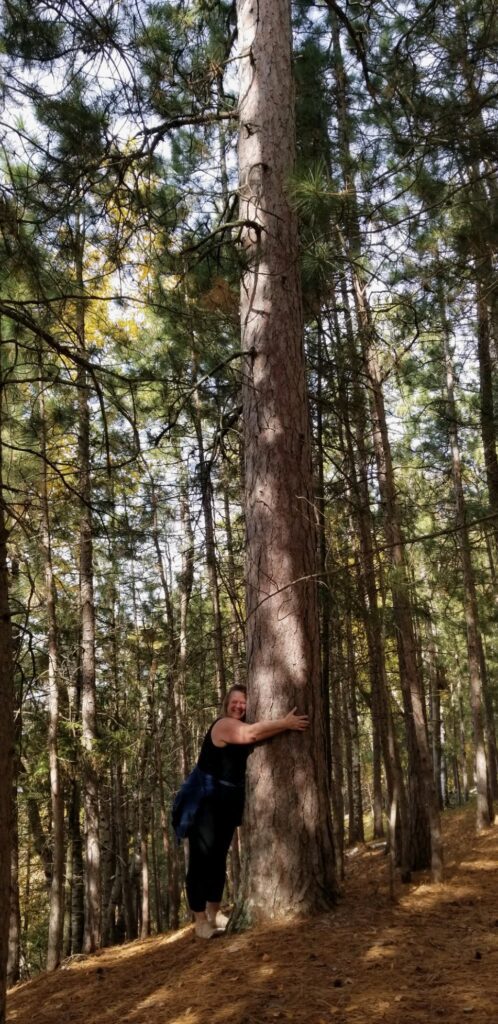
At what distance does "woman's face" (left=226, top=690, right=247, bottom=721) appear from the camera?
5.25m

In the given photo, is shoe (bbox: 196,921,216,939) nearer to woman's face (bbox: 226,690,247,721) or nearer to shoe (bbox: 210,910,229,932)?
shoe (bbox: 210,910,229,932)

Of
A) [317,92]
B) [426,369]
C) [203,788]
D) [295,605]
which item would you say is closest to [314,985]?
[203,788]

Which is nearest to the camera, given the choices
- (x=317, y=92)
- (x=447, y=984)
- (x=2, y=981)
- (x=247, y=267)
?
(x=2, y=981)

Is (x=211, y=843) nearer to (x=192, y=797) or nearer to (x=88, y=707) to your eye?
(x=192, y=797)

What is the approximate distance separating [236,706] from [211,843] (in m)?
0.90

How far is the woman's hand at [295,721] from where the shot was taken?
4.57m

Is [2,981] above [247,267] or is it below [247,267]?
below

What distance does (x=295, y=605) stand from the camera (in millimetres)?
4812

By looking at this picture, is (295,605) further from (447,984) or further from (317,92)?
(317,92)

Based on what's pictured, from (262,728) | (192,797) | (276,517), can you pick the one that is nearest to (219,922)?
(192,797)

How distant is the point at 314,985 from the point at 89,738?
744 centimetres

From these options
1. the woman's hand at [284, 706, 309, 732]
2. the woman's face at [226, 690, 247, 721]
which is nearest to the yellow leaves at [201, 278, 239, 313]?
the woman's face at [226, 690, 247, 721]

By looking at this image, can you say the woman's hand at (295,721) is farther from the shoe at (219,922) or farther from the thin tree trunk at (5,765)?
the thin tree trunk at (5,765)

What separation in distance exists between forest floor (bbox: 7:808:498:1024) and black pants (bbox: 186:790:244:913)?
0.30 m
